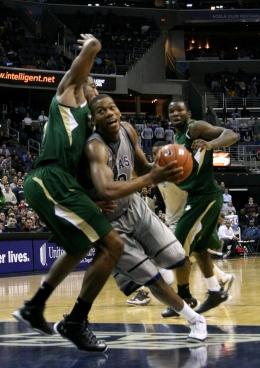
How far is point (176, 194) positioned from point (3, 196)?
966 centimetres

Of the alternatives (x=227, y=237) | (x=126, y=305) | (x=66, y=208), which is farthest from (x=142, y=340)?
(x=227, y=237)

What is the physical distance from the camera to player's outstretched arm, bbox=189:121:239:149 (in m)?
6.72

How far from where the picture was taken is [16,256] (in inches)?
620

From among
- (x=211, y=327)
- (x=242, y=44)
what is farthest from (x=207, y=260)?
(x=242, y=44)

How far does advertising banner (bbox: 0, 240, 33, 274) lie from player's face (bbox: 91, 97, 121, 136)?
1016cm

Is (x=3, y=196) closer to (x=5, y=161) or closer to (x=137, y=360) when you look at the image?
(x=5, y=161)

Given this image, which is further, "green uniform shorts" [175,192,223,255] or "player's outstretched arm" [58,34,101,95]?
"green uniform shorts" [175,192,223,255]

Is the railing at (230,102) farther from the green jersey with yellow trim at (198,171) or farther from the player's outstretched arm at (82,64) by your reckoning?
the player's outstretched arm at (82,64)

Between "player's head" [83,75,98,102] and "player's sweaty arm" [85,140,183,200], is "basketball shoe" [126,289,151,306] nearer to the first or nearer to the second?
"player's head" [83,75,98,102]

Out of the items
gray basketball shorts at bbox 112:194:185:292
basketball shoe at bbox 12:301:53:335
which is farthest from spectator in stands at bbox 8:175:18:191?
basketball shoe at bbox 12:301:53:335

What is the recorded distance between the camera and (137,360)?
4801mm

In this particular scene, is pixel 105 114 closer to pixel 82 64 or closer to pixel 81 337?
pixel 82 64

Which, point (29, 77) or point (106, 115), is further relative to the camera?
point (29, 77)

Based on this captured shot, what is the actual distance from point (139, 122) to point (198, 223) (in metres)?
21.9
